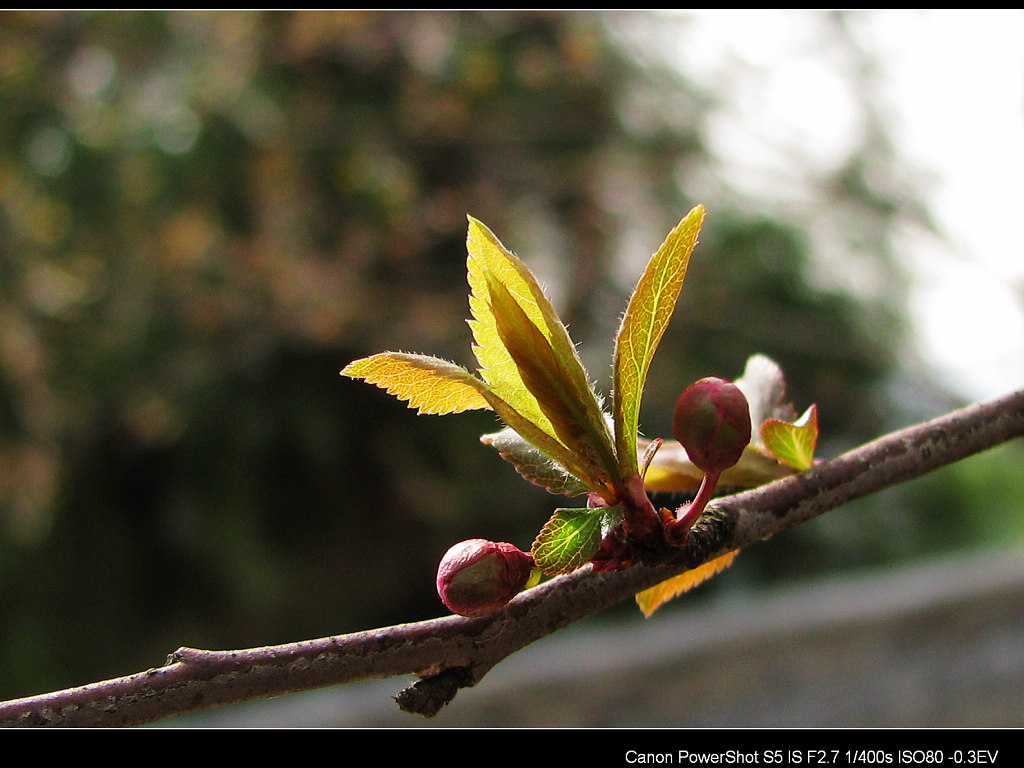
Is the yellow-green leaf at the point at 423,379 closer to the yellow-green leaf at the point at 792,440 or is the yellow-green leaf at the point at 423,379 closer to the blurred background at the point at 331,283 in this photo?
the yellow-green leaf at the point at 792,440

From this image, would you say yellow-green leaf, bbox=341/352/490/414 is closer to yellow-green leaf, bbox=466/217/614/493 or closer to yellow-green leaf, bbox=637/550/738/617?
yellow-green leaf, bbox=466/217/614/493

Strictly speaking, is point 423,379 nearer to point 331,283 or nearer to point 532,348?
point 532,348

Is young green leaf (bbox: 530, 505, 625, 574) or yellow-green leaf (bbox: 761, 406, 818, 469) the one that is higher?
yellow-green leaf (bbox: 761, 406, 818, 469)

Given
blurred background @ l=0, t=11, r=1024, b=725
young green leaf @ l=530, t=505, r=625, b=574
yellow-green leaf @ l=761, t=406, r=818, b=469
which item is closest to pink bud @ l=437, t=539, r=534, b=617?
young green leaf @ l=530, t=505, r=625, b=574

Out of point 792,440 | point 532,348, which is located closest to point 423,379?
point 532,348

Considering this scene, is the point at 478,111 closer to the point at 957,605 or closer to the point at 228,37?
the point at 228,37

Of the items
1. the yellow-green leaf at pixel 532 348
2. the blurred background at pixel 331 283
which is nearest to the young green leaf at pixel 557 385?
the yellow-green leaf at pixel 532 348

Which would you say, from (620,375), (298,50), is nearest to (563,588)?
(620,375)
